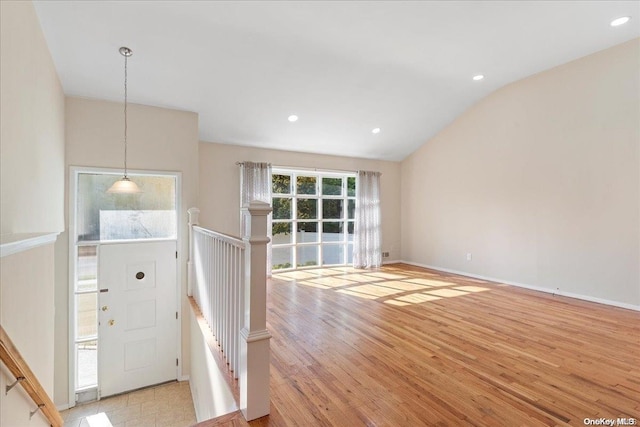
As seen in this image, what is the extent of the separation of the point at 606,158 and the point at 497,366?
11.9 ft

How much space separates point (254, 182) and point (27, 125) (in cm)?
351

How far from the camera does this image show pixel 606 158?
420cm

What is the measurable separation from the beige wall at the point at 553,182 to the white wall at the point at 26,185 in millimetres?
6117

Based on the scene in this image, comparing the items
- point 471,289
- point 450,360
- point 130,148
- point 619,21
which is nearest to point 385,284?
point 471,289

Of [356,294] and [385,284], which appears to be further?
[385,284]

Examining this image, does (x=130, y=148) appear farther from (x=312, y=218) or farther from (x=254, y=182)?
(x=312, y=218)

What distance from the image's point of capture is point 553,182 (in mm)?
4738

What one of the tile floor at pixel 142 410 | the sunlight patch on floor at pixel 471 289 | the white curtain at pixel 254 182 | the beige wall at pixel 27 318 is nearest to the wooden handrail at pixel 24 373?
the beige wall at pixel 27 318

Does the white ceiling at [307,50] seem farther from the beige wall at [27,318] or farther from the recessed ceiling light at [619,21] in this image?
the beige wall at [27,318]

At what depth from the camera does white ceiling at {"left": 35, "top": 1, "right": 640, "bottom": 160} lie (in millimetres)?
2928

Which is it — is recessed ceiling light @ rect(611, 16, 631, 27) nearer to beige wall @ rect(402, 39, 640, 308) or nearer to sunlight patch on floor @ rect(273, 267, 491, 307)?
beige wall @ rect(402, 39, 640, 308)

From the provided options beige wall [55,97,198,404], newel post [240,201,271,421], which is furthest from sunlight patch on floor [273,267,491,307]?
newel post [240,201,271,421]

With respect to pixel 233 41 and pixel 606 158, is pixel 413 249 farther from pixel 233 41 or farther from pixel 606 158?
pixel 233 41

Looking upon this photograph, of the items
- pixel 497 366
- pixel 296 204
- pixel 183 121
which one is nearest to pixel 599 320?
pixel 497 366
